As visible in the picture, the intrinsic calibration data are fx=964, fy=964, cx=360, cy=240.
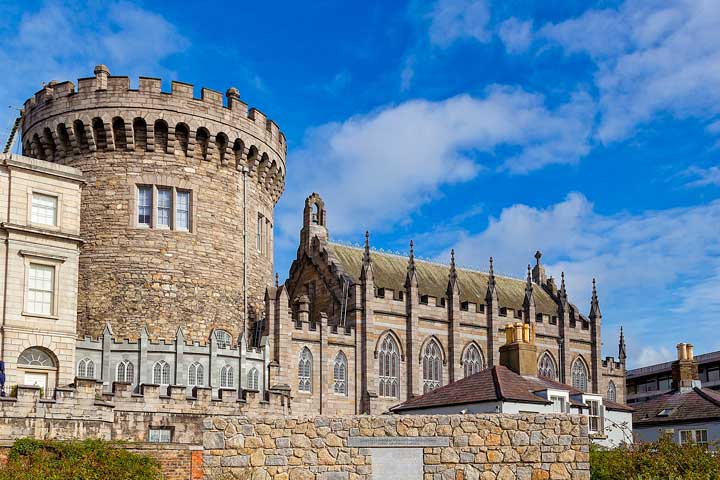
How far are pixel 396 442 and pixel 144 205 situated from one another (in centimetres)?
2463

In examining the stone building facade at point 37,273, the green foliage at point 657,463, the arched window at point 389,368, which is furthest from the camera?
the arched window at point 389,368

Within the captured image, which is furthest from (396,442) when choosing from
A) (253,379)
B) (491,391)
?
(253,379)

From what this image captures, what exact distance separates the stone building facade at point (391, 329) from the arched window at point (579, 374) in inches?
2.5

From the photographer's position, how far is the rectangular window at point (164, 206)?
4156 cm

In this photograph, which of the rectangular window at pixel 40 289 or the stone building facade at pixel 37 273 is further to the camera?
the rectangular window at pixel 40 289

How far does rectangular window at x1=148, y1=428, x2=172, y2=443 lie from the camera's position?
3338cm

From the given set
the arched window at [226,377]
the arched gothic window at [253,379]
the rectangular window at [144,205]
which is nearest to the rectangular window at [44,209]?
the rectangular window at [144,205]

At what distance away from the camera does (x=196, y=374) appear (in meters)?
38.9

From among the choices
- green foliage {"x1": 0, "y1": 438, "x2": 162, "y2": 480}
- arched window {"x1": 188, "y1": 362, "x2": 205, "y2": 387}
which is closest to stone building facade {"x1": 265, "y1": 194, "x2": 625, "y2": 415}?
arched window {"x1": 188, "y1": 362, "x2": 205, "y2": 387}

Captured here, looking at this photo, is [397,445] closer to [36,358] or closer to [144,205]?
[36,358]

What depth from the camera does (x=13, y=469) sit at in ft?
71.9

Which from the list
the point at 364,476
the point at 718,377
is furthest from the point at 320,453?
the point at 718,377

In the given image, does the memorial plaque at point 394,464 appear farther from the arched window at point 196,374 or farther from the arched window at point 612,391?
the arched window at point 612,391

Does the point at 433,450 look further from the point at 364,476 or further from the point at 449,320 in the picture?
the point at 449,320
